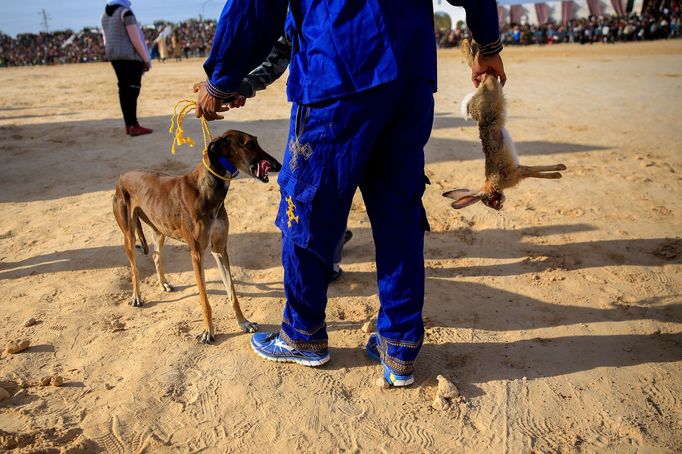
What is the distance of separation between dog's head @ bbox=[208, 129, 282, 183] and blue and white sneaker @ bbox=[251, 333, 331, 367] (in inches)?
40.9

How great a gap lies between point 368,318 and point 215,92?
1.89 metres

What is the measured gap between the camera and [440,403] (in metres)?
2.63

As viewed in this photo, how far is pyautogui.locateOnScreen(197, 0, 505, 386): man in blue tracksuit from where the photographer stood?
216 cm

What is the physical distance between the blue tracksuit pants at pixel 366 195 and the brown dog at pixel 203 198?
646 mm

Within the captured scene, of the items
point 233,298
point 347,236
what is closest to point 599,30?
point 347,236

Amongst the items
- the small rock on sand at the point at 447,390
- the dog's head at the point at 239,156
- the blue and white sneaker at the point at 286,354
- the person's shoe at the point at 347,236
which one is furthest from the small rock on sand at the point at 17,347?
the small rock on sand at the point at 447,390

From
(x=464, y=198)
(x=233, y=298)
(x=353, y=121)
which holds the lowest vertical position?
(x=233, y=298)

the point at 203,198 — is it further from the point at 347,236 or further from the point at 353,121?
the point at 347,236

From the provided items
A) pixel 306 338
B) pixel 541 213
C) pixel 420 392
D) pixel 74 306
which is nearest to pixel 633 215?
pixel 541 213

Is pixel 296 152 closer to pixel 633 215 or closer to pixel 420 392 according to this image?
pixel 420 392

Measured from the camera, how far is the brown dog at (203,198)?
3119 millimetres

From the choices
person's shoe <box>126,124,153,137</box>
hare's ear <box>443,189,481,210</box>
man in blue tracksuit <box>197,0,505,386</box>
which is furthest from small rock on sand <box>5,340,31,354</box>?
person's shoe <box>126,124,153,137</box>

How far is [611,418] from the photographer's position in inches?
99.4

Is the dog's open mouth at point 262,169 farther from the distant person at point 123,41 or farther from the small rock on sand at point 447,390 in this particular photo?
the distant person at point 123,41
